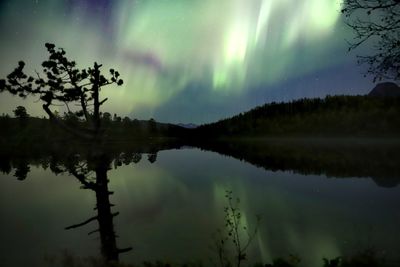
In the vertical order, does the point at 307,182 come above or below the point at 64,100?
below

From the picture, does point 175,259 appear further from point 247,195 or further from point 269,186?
point 269,186

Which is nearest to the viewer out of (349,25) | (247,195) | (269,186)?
(349,25)

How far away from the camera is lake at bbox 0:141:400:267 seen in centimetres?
1393

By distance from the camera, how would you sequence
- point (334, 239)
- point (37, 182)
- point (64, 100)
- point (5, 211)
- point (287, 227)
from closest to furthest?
point (334, 239) → point (287, 227) → point (64, 100) → point (5, 211) → point (37, 182)

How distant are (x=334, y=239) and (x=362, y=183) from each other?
821 inches

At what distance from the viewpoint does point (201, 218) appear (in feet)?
66.6

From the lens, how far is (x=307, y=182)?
35656 millimetres

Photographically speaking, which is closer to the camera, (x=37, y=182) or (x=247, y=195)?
(x=247, y=195)

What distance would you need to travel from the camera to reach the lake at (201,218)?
45.7 feet

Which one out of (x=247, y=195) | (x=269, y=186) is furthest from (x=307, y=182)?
(x=247, y=195)

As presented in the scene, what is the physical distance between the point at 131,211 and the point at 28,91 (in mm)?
9017

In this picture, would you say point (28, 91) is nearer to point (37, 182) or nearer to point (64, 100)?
point (64, 100)

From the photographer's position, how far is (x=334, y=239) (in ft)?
50.4

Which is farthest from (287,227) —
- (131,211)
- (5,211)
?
(5,211)
